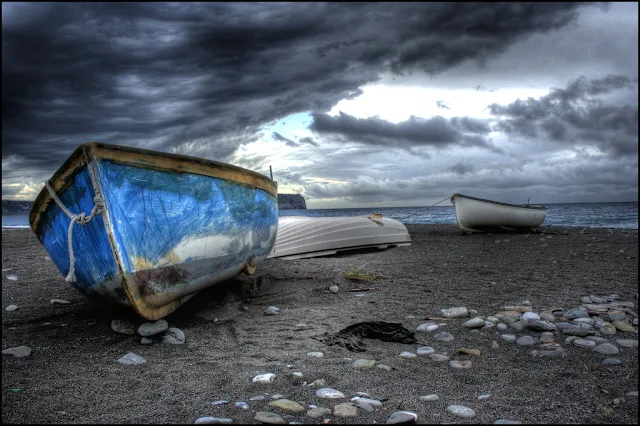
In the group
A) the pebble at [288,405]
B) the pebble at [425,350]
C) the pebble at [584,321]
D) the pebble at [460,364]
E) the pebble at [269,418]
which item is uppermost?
the pebble at [584,321]

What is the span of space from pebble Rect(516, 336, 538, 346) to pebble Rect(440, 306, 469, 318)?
82 centimetres

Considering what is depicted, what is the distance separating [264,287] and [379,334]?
2.67 m

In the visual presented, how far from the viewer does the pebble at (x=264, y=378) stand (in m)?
3.08

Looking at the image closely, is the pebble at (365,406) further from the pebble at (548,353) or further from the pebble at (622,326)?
the pebble at (622,326)

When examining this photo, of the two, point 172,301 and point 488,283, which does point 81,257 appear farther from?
point 488,283

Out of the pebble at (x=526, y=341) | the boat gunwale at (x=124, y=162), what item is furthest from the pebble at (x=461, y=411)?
the boat gunwale at (x=124, y=162)

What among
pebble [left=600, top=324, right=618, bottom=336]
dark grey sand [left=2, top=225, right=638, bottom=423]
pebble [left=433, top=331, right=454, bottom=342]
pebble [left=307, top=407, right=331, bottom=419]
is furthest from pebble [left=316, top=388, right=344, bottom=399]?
pebble [left=600, top=324, right=618, bottom=336]

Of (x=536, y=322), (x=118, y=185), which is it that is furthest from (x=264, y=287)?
(x=536, y=322)

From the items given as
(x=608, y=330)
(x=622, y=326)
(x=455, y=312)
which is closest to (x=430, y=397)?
(x=455, y=312)

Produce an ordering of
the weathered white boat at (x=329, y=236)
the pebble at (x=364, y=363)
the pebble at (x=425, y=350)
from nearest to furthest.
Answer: the pebble at (x=364, y=363) → the pebble at (x=425, y=350) → the weathered white boat at (x=329, y=236)

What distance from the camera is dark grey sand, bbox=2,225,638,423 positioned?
266 cm

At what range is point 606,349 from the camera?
3.61 metres

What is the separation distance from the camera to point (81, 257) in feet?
14.2

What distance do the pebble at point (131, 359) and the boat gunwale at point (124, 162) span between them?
1.67m
